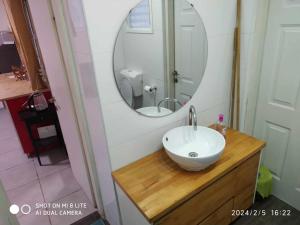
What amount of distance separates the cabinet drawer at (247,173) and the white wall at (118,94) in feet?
1.45

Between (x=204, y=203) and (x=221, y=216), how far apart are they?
332 mm

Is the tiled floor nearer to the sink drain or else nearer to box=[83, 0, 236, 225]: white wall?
box=[83, 0, 236, 225]: white wall

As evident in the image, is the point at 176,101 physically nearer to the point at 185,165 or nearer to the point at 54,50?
the point at 185,165

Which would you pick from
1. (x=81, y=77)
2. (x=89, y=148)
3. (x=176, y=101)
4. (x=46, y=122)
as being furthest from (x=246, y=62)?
(x=46, y=122)

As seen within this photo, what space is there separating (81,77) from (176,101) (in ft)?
2.17

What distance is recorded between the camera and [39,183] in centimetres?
241

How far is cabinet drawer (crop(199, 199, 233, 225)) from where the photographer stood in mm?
1413

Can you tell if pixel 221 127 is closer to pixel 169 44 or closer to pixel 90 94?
pixel 169 44

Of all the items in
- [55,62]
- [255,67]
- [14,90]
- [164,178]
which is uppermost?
[55,62]

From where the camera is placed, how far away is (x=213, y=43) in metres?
1.56

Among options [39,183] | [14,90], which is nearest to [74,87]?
[39,183]

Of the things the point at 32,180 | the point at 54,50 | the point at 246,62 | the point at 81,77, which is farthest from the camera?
the point at 32,180

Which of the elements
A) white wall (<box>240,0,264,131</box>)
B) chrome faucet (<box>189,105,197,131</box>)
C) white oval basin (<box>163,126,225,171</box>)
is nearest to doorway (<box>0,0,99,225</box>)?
white oval basin (<box>163,126,225,171</box>)

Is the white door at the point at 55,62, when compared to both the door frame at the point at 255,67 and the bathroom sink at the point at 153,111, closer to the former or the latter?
the bathroom sink at the point at 153,111
